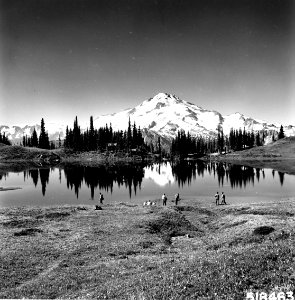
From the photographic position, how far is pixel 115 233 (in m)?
36.1

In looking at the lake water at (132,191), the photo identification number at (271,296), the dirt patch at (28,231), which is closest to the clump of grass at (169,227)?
the dirt patch at (28,231)

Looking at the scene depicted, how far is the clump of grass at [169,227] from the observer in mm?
37531

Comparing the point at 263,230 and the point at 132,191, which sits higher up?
the point at 263,230

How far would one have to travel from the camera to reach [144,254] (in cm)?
2834

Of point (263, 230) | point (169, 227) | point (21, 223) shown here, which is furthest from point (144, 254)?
point (21, 223)

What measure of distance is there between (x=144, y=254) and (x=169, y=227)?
39.1 ft

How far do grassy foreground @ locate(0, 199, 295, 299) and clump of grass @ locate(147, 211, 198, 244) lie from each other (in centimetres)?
12

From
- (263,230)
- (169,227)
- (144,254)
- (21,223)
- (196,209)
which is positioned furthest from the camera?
(196,209)

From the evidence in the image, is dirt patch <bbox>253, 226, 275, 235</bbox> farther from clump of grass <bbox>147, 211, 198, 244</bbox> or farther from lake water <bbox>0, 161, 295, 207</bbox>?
lake water <bbox>0, 161, 295, 207</bbox>

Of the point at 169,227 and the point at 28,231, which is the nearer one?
the point at 28,231

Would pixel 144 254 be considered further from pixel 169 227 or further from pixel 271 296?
pixel 271 296

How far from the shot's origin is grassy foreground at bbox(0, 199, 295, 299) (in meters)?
16.2

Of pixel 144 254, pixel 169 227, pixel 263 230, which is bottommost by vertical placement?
pixel 169 227

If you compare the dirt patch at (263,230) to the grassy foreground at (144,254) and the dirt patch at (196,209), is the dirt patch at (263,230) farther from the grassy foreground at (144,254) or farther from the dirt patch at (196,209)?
the dirt patch at (196,209)
